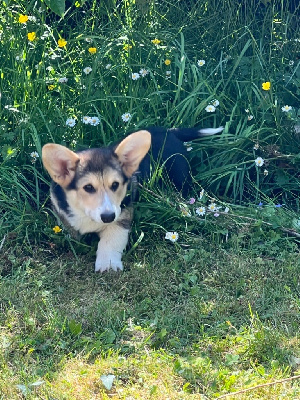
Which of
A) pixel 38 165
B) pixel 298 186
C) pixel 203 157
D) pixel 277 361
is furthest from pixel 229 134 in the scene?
pixel 277 361

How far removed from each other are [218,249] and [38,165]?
1408mm

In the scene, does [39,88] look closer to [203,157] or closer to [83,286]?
[203,157]

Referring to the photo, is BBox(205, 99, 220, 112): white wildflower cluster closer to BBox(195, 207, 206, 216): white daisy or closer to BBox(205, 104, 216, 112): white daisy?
BBox(205, 104, 216, 112): white daisy

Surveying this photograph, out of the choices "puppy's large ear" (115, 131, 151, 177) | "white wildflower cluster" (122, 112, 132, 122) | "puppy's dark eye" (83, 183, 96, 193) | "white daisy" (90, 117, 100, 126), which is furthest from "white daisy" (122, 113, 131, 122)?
"puppy's dark eye" (83, 183, 96, 193)

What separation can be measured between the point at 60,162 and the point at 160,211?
0.71m

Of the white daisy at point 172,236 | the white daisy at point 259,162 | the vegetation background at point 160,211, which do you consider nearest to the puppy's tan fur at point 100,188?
the vegetation background at point 160,211

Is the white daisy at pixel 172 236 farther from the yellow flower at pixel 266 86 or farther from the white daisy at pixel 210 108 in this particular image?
the yellow flower at pixel 266 86

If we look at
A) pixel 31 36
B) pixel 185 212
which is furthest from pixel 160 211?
pixel 31 36

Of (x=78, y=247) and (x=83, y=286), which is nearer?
(x=83, y=286)

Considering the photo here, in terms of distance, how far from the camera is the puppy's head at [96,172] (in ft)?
11.6

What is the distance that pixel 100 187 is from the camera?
3.58 meters

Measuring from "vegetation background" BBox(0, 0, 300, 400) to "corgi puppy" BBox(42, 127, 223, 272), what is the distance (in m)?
0.11

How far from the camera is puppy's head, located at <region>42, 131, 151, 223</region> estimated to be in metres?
3.52

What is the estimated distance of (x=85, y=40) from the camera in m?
4.84
